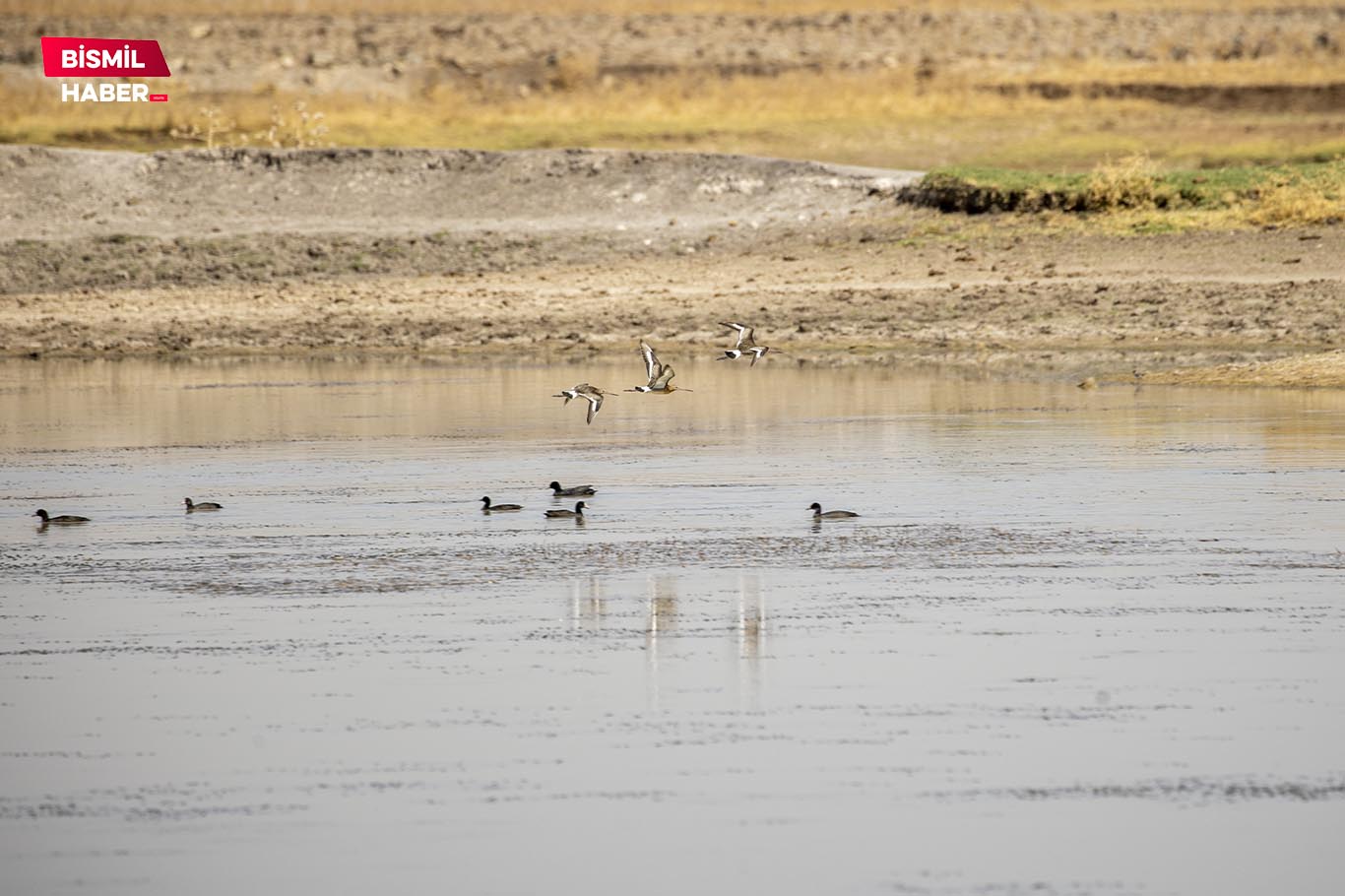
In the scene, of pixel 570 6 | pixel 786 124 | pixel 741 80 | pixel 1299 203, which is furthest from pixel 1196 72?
pixel 1299 203

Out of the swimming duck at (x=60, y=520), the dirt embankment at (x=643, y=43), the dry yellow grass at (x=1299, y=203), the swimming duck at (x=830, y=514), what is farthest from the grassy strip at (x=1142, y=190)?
the dirt embankment at (x=643, y=43)

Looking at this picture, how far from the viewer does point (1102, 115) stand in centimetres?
4350

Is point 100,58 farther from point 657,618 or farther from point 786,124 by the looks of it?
point 657,618

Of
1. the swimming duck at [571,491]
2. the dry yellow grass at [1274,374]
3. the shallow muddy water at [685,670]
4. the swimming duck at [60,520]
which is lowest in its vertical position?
the shallow muddy water at [685,670]

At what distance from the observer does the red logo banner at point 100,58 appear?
170 feet

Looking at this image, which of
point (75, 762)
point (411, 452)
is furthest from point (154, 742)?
point (411, 452)

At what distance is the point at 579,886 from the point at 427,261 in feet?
81.9

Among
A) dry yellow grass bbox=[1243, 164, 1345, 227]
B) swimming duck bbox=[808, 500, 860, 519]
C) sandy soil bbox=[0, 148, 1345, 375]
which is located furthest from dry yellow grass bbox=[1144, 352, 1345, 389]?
swimming duck bbox=[808, 500, 860, 519]

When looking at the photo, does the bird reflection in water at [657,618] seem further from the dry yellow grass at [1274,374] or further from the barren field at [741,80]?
the barren field at [741,80]

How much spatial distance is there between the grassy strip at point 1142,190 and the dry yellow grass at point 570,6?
3390 cm

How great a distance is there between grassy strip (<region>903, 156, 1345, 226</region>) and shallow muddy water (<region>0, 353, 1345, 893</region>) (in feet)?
41.3

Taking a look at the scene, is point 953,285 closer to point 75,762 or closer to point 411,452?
point 411,452

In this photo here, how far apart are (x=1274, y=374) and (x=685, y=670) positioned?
43.6 feet

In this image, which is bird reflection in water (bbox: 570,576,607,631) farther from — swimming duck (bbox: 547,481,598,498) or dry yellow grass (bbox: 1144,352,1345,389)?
dry yellow grass (bbox: 1144,352,1345,389)
